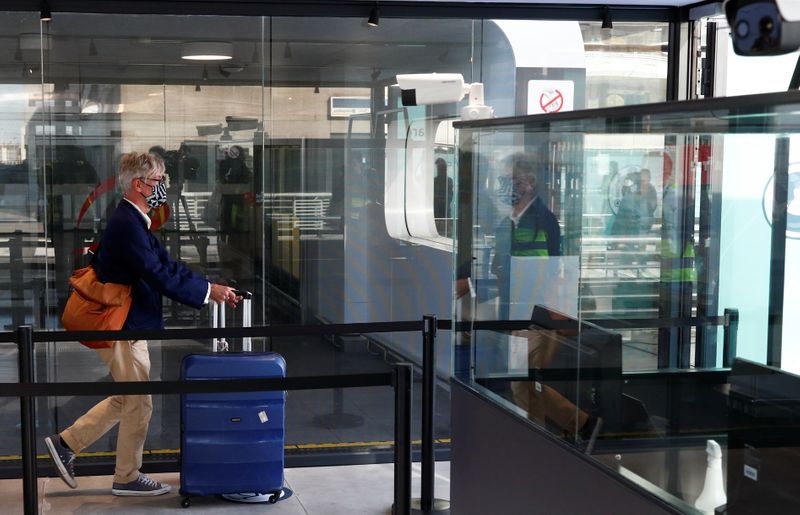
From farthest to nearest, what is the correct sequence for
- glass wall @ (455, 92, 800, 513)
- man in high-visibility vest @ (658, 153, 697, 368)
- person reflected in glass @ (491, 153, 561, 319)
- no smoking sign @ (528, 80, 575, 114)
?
no smoking sign @ (528, 80, 575, 114) → person reflected in glass @ (491, 153, 561, 319) → man in high-visibility vest @ (658, 153, 697, 368) → glass wall @ (455, 92, 800, 513)

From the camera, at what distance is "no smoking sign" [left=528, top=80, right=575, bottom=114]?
6844 millimetres

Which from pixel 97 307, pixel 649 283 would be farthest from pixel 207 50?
pixel 649 283

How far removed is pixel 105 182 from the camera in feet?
21.3

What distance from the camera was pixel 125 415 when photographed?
5.67 meters

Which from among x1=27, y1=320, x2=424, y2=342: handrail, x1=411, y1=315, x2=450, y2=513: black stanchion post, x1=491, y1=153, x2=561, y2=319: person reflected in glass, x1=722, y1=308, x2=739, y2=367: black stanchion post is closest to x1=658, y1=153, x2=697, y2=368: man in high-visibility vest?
x1=722, y1=308, x2=739, y2=367: black stanchion post

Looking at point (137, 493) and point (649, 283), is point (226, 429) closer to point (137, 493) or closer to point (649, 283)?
point (137, 493)

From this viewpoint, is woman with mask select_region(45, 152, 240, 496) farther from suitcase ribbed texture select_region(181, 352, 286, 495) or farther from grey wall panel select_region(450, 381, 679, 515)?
grey wall panel select_region(450, 381, 679, 515)

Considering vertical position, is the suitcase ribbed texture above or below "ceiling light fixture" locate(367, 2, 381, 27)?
below

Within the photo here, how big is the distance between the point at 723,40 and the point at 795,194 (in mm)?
4669

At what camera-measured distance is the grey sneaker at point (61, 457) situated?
5.67 meters

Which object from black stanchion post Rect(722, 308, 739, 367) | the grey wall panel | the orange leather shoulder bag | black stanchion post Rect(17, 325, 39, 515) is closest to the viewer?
black stanchion post Rect(722, 308, 739, 367)

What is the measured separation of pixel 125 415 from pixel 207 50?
224 centimetres

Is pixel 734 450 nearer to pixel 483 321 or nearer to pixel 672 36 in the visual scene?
pixel 483 321

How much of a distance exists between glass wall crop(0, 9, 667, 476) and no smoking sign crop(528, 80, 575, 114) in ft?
0.04
